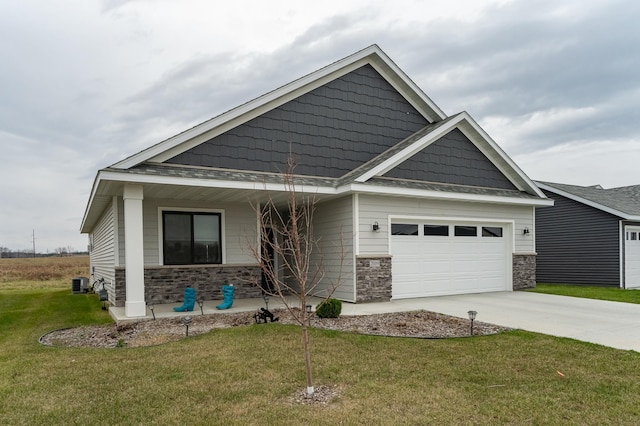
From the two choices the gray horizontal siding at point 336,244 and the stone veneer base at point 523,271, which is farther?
the stone veneer base at point 523,271

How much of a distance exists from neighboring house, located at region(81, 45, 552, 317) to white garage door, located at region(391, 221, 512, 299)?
4 cm

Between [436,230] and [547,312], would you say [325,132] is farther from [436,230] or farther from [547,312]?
[547,312]

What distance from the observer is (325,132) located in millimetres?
12555

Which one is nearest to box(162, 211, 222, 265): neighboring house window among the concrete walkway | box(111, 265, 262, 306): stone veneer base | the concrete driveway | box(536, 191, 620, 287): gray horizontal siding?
box(111, 265, 262, 306): stone veneer base

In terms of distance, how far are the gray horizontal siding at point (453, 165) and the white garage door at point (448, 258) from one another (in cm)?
136

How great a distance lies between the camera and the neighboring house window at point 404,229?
38.2 ft

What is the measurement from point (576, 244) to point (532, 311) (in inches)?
378

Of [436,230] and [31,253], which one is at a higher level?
[436,230]

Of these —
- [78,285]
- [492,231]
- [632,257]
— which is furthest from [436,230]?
[78,285]

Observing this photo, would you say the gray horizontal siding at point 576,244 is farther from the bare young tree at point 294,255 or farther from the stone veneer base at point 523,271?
the bare young tree at point 294,255

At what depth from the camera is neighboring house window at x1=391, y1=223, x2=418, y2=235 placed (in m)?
11.6

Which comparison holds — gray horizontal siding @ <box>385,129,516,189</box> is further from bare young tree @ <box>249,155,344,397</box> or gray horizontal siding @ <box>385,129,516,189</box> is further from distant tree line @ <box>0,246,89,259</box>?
distant tree line @ <box>0,246,89,259</box>

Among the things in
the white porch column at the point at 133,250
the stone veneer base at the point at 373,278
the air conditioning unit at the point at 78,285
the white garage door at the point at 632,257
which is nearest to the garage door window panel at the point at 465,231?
the stone veneer base at the point at 373,278

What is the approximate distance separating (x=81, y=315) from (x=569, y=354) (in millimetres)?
10222
